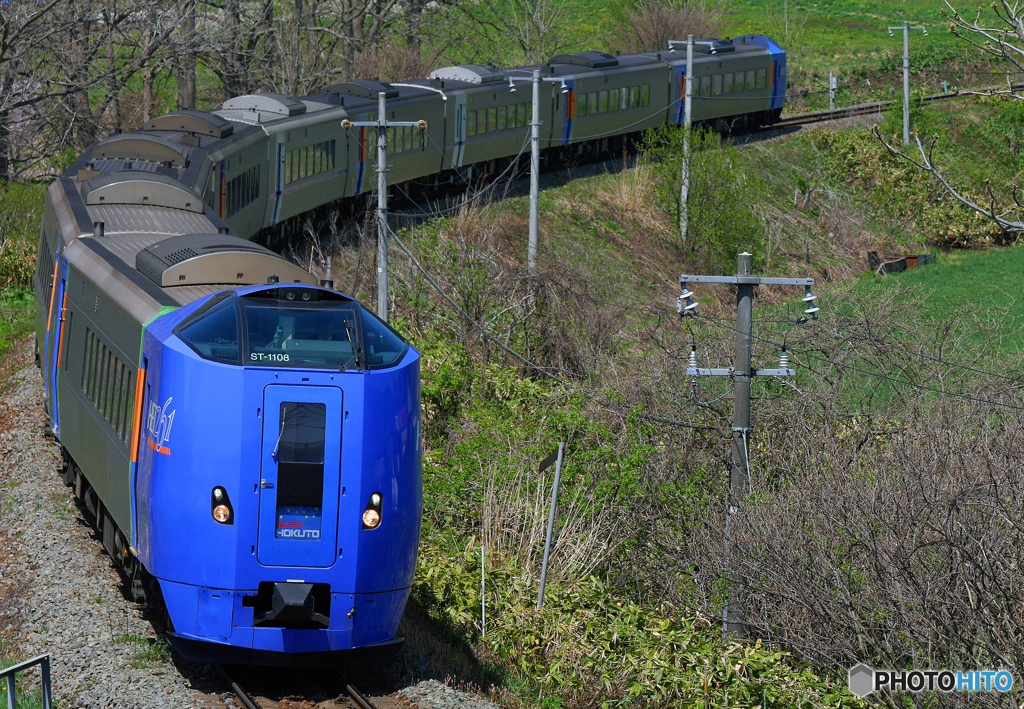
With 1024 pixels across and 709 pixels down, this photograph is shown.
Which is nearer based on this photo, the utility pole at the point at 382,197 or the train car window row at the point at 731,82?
the utility pole at the point at 382,197

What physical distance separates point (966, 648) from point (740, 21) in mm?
76315

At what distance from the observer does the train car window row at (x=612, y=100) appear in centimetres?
3847

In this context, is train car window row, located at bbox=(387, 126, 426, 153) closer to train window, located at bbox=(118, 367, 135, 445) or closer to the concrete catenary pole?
the concrete catenary pole

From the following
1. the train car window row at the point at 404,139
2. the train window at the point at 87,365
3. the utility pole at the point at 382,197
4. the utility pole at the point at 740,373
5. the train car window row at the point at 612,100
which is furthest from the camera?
the train car window row at the point at 612,100

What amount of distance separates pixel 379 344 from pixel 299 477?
1243mm

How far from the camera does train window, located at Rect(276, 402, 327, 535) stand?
912 cm

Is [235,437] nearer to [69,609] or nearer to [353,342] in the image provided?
[353,342]

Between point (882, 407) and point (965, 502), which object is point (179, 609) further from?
point (882, 407)

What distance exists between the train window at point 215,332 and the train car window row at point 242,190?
12.1 m

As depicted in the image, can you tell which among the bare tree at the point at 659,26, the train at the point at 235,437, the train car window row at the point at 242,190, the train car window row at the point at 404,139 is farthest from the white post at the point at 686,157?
the train at the point at 235,437

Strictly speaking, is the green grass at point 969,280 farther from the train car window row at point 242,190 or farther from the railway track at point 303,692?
the railway track at point 303,692

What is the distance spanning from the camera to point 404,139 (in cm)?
3091

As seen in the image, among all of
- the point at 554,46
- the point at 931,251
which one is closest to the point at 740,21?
the point at 554,46

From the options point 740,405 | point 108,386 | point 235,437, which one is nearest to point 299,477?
point 235,437
